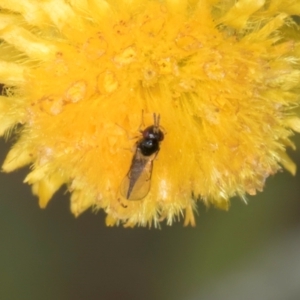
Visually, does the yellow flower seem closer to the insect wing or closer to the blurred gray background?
the insect wing

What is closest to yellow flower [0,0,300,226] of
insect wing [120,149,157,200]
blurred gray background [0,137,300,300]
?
insect wing [120,149,157,200]

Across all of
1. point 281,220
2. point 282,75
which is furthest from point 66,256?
point 282,75

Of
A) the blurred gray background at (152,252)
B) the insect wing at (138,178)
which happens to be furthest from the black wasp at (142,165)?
the blurred gray background at (152,252)

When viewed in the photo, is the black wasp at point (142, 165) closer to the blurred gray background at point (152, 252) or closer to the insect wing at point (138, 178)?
the insect wing at point (138, 178)

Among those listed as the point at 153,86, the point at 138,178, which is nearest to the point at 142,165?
the point at 138,178

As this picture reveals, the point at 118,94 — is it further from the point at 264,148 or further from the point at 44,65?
the point at 264,148

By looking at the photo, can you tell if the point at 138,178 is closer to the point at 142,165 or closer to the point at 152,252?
the point at 142,165
